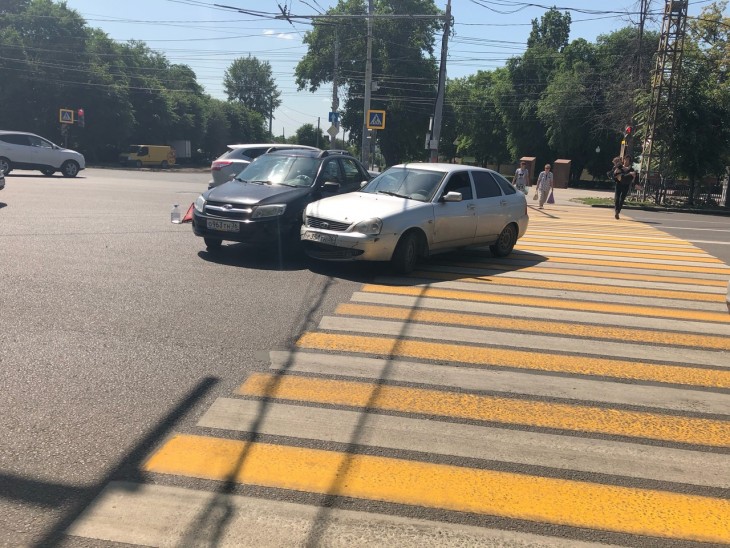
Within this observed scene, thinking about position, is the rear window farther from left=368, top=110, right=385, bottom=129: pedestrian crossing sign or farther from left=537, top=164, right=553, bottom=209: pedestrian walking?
left=368, top=110, right=385, bottom=129: pedestrian crossing sign

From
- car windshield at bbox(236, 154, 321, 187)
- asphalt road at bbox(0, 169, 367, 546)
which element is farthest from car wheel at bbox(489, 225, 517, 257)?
car windshield at bbox(236, 154, 321, 187)

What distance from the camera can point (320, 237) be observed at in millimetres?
8883

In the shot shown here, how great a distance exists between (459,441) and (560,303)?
426 cm

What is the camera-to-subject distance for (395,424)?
4.15 m

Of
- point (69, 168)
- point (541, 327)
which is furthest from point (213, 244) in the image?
point (69, 168)

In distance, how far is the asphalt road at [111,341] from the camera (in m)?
3.43

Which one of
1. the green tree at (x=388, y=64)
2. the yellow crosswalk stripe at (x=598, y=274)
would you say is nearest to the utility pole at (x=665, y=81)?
the yellow crosswalk stripe at (x=598, y=274)

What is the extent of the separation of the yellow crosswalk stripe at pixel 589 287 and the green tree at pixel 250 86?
116726 mm

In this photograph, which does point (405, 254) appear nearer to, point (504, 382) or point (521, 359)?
point (521, 359)

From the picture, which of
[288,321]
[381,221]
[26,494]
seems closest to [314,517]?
[26,494]

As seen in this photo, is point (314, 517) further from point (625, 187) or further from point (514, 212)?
point (625, 187)

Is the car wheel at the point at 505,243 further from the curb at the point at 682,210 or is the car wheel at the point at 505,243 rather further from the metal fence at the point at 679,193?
the metal fence at the point at 679,193

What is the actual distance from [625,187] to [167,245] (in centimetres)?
1436

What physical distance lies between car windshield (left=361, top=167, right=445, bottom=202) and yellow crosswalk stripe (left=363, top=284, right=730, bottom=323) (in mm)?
1939
